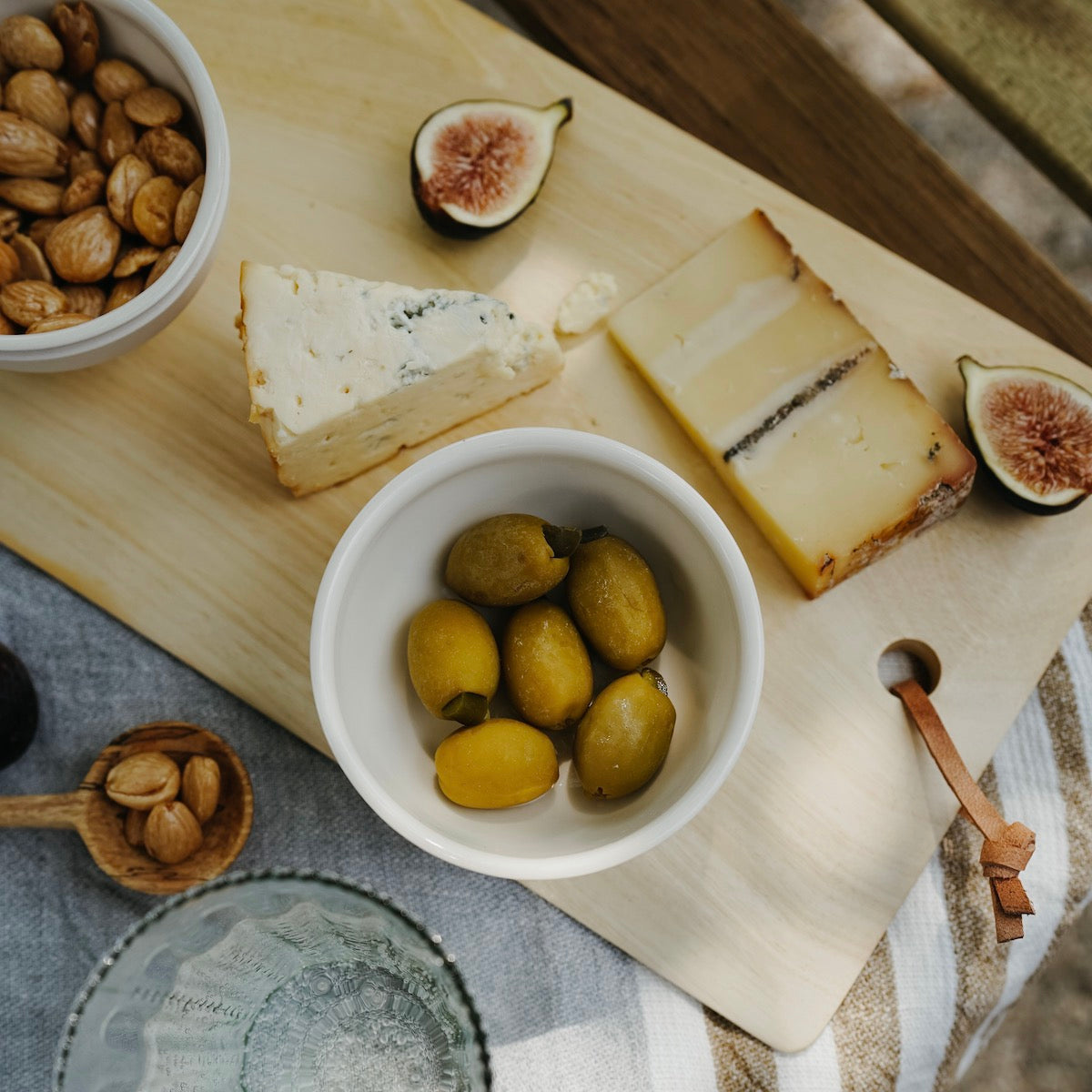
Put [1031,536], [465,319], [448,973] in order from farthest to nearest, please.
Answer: [1031,536]
[465,319]
[448,973]

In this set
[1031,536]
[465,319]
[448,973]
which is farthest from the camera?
[1031,536]

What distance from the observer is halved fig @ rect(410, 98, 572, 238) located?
1.21 m

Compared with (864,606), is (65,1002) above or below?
below

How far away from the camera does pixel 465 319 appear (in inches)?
45.0

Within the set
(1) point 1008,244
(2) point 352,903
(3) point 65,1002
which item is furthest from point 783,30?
(3) point 65,1002

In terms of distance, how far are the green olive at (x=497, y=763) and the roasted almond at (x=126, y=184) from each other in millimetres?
667

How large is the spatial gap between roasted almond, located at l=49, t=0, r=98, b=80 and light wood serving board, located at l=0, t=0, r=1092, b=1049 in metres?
0.16

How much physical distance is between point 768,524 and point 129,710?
80cm

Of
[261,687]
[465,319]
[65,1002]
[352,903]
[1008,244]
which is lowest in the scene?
[65,1002]

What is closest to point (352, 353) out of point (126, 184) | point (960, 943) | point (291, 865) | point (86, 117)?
point (126, 184)

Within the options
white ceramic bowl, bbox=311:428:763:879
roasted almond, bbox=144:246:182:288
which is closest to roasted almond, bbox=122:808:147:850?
white ceramic bowl, bbox=311:428:763:879

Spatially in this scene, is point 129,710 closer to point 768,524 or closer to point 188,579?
point 188,579

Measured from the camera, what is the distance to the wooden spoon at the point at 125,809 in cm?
118

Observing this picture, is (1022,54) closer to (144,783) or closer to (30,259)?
(30,259)
